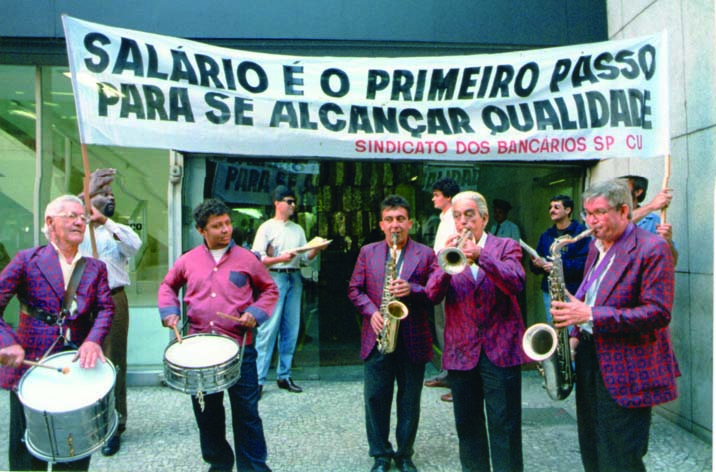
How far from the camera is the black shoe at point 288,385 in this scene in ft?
21.6

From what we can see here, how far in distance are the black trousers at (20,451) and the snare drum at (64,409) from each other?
0.35 meters

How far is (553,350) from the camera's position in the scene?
3.51 m

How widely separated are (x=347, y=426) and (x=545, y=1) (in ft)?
16.9

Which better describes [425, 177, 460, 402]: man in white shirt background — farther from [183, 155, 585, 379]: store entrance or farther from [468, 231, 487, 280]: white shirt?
[468, 231, 487, 280]: white shirt

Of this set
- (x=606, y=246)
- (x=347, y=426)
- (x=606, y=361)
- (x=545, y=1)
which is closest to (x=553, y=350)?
(x=606, y=361)

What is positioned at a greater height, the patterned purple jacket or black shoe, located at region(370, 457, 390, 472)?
the patterned purple jacket

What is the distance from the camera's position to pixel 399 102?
177 inches

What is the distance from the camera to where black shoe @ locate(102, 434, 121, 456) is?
479cm

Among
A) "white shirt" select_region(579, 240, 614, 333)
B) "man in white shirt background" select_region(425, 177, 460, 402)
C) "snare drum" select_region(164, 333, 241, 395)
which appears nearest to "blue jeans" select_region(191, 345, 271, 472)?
"snare drum" select_region(164, 333, 241, 395)

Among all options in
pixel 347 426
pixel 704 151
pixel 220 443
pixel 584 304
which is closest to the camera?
pixel 584 304

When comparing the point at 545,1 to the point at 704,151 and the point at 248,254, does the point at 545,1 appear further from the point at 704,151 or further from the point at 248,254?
the point at 248,254

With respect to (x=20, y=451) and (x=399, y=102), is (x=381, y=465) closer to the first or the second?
(x=20, y=451)

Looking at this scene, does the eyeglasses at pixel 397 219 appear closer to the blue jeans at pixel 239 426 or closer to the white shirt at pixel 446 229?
the blue jeans at pixel 239 426

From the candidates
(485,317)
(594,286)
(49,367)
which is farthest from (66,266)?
(594,286)
